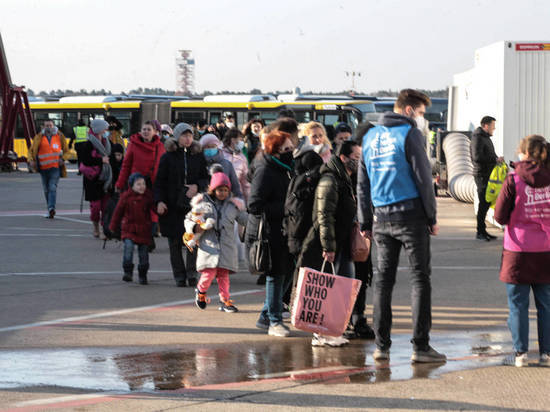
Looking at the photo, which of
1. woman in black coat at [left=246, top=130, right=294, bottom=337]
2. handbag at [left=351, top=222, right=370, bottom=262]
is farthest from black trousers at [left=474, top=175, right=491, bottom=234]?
handbag at [left=351, top=222, right=370, bottom=262]

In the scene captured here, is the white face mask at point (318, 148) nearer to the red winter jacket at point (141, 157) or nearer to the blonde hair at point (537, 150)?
the blonde hair at point (537, 150)

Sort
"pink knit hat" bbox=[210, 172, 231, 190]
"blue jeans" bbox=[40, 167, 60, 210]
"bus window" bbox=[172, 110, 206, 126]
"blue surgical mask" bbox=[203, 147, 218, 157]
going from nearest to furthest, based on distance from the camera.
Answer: "pink knit hat" bbox=[210, 172, 231, 190] < "blue surgical mask" bbox=[203, 147, 218, 157] < "blue jeans" bbox=[40, 167, 60, 210] < "bus window" bbox=[172, 110, 206, 126]

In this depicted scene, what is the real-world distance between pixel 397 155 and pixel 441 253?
22.9 ft

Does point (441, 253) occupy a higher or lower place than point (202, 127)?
lower

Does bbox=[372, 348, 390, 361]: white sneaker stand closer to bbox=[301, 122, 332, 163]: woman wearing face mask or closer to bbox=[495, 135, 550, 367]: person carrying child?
bbox=[495, 135, 550, 367]: person carrying child

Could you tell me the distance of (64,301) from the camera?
9.91 meters

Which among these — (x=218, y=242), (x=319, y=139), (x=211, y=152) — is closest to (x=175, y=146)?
(x=211, y=152)

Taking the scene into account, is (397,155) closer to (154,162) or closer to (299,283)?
(299,283)

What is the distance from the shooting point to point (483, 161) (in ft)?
50.9

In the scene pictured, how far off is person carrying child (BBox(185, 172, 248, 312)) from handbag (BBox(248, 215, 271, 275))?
1091 mm

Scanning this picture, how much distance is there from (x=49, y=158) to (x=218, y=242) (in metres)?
10.1

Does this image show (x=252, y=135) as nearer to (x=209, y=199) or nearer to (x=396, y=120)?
(x=209, y=199)

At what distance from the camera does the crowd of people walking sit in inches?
272

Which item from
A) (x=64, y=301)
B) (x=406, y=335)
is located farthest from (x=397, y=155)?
(x=64, y=301)
